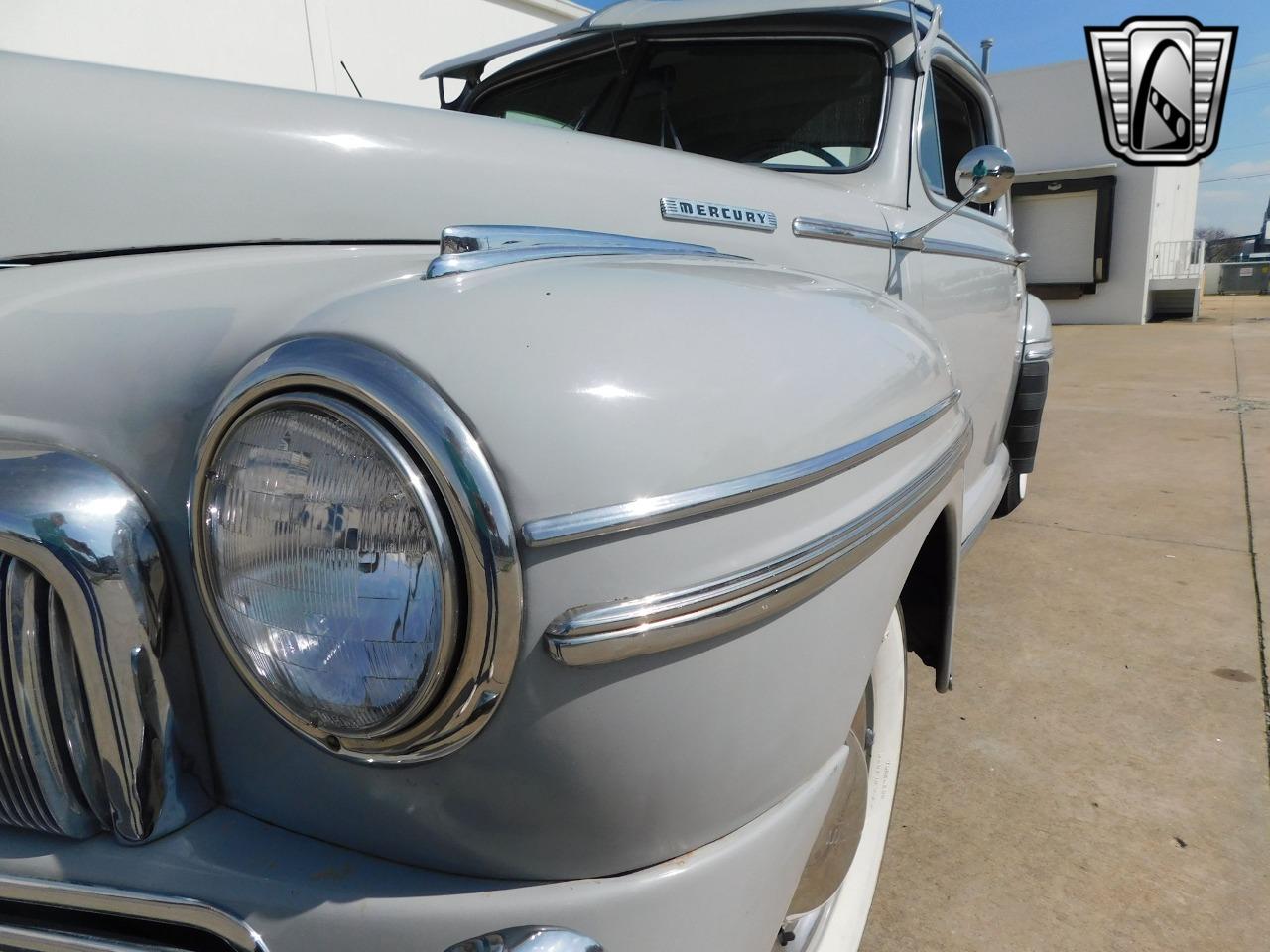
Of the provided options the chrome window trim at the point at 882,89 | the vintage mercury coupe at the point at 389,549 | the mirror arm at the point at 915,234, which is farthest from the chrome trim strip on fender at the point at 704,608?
the chrome window trim at the point at 882,89

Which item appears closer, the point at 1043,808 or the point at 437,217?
the point at 437,217

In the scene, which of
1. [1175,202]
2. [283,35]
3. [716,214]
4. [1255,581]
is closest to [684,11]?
[716,214]

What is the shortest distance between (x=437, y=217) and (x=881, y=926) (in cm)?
147

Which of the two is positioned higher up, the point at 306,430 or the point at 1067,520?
the point at 306,430

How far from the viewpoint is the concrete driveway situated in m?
1.69

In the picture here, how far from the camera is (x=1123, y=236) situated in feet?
51.7

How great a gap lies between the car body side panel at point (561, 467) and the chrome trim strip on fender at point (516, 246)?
4 cm

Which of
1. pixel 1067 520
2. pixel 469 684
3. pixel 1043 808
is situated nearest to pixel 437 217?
pixel 469 684

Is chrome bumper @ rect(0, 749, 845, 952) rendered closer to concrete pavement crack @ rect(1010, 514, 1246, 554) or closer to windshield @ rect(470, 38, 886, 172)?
windshield @ rect(470, 38, 886, 172)

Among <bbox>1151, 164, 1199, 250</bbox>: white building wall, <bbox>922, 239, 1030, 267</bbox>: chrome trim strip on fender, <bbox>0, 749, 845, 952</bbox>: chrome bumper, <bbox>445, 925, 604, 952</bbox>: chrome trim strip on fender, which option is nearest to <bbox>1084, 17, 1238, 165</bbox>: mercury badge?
<bbox>1151, 164, 1199, 250</bbox>: white building wall

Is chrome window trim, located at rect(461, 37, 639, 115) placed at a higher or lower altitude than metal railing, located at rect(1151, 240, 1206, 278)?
higher

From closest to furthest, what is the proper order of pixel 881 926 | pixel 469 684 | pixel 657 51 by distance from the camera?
pixel 469 684 < pixel 881 926 < pixel 657 51

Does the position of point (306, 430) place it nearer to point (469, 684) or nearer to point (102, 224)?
point (469, 684)

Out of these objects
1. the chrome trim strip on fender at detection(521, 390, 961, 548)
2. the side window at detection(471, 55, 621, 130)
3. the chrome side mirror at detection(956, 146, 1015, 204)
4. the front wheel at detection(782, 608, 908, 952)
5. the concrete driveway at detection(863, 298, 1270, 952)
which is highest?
the side window at detection(471, 55, 621, 130)
